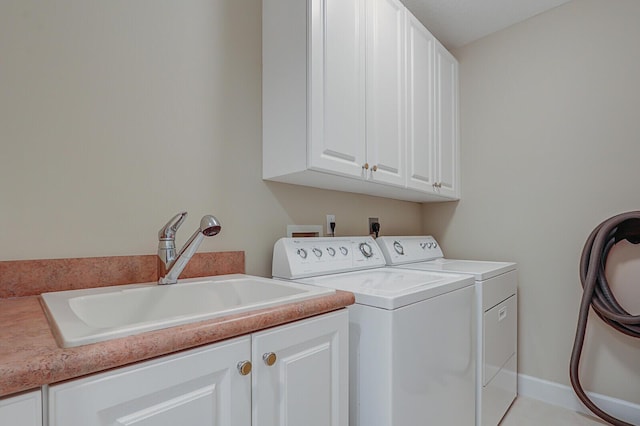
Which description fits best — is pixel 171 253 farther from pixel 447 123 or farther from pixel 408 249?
pixel 447 123

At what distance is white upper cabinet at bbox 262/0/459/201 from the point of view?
4.48 ft

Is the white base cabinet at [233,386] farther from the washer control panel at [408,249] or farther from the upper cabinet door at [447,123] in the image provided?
the upper cabinet door at [447,123]

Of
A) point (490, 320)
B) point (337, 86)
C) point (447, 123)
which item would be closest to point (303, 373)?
point (337, 86)

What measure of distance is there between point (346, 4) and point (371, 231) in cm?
130

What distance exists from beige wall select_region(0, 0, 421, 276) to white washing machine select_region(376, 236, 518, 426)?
2.77 ft

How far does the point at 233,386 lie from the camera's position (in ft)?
2.39

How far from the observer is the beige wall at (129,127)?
98 cm

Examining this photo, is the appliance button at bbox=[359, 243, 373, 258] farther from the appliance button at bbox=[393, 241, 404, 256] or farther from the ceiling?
the ceiling

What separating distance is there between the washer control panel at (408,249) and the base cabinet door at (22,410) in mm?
1662

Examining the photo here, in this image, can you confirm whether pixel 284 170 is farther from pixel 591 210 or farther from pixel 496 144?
pixel 591 210

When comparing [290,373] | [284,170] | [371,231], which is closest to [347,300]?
[290,373]

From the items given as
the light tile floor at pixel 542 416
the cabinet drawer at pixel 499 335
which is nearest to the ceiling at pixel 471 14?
the cabinet drawer at pixel 499 335

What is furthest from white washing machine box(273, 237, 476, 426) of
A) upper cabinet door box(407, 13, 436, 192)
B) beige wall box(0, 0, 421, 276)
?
upper cabinet door box(407, 13, 436, 192)

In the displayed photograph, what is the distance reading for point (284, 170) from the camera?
1466 millimetres
